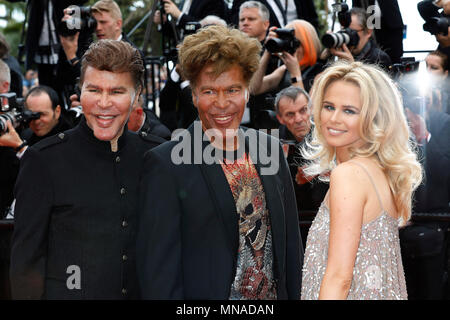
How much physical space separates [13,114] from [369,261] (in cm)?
319

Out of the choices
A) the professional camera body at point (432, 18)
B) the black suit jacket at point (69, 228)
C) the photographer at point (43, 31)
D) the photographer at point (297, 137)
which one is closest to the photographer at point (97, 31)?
the photographer at point (43, 31)

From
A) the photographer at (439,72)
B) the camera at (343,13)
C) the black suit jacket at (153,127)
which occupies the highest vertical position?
the camera at (343,13)

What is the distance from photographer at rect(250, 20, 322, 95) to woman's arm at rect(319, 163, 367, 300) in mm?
2827

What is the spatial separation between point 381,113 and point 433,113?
2.22 m

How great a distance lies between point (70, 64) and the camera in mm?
5078

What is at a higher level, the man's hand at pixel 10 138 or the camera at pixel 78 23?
the camera at pixel 78 23

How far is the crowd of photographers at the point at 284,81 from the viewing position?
169 inches

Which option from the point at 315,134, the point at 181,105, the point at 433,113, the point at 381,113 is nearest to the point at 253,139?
the point at 315,134

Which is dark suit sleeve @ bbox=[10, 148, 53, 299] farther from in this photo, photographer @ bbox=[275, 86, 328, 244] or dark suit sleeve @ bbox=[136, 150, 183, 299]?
photographer @ bbox=[275, 86, 328, 244]

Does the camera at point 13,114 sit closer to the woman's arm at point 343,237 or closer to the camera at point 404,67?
the camera at point 404,67

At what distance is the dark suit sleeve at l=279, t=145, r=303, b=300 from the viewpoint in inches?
104

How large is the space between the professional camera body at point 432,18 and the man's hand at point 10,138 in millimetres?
3160
